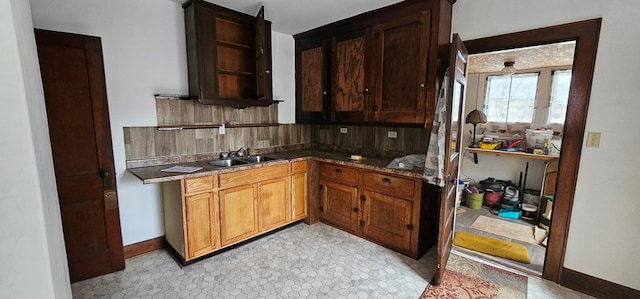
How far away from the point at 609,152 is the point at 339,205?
226 centimetres

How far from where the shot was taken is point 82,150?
7.07 ft

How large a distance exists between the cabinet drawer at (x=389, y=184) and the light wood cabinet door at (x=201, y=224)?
149cm

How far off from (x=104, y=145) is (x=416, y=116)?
2.70 meters

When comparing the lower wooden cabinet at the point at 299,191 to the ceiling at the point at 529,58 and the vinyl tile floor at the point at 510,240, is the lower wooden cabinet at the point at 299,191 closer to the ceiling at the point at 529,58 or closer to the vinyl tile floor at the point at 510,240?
the vinyl tile floor at the point at 510,240

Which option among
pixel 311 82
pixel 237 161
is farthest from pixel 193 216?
pixel 311 82

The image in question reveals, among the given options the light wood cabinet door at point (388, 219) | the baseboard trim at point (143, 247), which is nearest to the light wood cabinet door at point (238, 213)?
the baseboard trim at point (143, 247)

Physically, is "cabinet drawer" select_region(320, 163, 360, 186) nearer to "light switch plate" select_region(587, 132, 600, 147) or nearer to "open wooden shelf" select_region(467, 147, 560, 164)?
"light switch plate" select_region(587, 132, 600, 147)

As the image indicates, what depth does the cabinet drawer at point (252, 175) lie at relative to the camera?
2.49m

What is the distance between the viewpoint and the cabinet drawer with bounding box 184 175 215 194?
2.24m

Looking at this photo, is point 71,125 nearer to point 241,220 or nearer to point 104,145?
point 104,145

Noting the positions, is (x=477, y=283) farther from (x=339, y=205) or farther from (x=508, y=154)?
(x=508, y=154)

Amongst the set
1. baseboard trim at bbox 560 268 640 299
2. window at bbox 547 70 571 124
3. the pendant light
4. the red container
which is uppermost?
the pendant light

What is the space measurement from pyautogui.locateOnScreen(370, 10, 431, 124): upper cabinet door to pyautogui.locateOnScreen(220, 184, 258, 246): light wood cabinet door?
4.98 feet

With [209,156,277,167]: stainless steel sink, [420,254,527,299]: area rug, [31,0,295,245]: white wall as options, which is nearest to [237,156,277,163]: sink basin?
[209,156,277,167]: stainless steel sink
